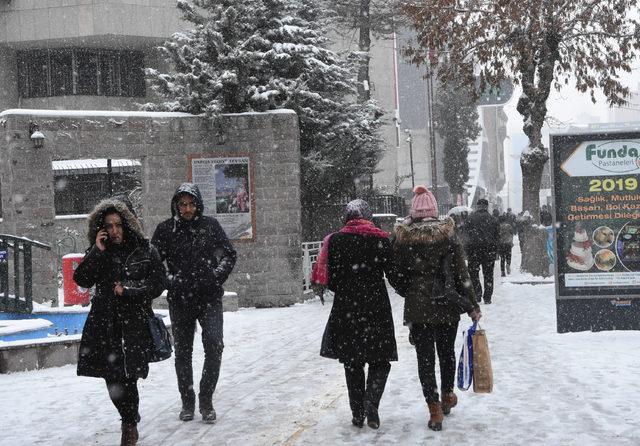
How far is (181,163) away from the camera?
15.4m

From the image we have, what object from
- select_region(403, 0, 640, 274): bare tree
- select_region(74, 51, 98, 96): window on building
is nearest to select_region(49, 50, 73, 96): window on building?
select_region(74, 51, 98, 96): window on building

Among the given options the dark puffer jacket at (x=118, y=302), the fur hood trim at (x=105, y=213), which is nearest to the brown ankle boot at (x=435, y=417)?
the dark puffer jacket at (x=118, y=302)

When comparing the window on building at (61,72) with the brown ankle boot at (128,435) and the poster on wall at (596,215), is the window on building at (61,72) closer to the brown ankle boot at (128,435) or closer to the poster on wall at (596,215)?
the poster on wall at (596,215)

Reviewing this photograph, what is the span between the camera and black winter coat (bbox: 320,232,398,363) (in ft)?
20.7

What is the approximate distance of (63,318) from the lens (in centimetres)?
1225

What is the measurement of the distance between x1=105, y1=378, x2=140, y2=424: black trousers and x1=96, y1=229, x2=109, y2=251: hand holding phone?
35.1 inches

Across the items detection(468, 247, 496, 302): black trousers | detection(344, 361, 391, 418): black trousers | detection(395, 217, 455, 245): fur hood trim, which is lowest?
detection(344, 361, 391, 418): black trousers

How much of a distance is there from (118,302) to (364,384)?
1.92 meters

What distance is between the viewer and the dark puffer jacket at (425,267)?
6.32 m

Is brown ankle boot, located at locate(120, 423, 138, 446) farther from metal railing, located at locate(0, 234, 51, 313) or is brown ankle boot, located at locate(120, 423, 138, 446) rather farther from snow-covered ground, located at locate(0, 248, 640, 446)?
metal railing, located at locate(0, 234, 51, 313)

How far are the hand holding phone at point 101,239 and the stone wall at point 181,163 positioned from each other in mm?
9149

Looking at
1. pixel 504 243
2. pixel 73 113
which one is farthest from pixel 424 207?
pixel 504 243

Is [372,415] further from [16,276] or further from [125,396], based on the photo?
[16,276]

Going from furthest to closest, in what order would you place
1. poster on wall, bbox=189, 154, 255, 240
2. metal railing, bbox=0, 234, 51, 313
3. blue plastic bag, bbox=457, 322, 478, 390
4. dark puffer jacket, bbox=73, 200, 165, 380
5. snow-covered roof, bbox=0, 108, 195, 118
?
poster on wall, bbox=189, 154, 255, 240 → snow-covered roof, bbox=0, 108, 195, 118 → metal railing, bbox=0, 234, 51, 313 → blue plastic bag, bbox=457, 322, 478, 390 → dark puffer jacket, bbox=73, 200, 165, 380
